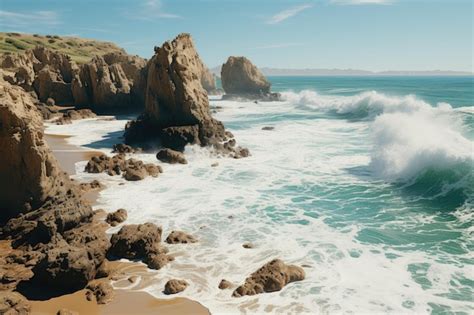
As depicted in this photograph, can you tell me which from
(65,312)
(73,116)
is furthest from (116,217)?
(73,116)

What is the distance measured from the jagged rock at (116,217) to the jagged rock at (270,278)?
20.8 ft

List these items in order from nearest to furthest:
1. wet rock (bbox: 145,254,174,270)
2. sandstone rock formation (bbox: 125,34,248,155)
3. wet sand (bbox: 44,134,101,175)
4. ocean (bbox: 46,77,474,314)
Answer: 1. ocean (bbox: 46,77,474,314)
2. wet rock (bbox: 145,254,174,270)
3. wet sand (bbox: 44,134,101,175)
4. sandstone rock formation (bbox: 125,34,248,155)

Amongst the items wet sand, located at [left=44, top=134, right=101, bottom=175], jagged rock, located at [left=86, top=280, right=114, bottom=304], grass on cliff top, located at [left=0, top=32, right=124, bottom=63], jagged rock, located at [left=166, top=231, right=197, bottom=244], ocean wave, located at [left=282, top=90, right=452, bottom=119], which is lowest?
jagged rock, located at [left=86, top=280, right=114, bottom=304]

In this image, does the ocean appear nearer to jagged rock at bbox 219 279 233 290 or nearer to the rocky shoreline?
jagged rock at bbox 219 279 233 290

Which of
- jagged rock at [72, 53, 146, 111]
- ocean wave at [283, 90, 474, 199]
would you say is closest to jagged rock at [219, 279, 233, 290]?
ocean wave at [283, 90, 474, 199]

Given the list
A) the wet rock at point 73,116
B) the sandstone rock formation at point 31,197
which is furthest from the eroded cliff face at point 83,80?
the sandstone rock formation at point 31,197

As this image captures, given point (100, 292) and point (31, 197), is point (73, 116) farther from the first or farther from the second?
point (100, 292)

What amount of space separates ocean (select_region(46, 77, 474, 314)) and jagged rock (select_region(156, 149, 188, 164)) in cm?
75

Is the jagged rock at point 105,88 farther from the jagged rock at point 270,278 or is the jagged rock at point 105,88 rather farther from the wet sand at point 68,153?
the jagged rock at point 270,278

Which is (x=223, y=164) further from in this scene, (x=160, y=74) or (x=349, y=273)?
(x=349, y=273)

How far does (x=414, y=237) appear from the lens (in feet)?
45.3

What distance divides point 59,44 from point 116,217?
91.4 m

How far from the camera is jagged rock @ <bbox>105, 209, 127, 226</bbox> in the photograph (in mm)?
15008

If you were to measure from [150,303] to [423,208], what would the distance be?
12046 millimetres
